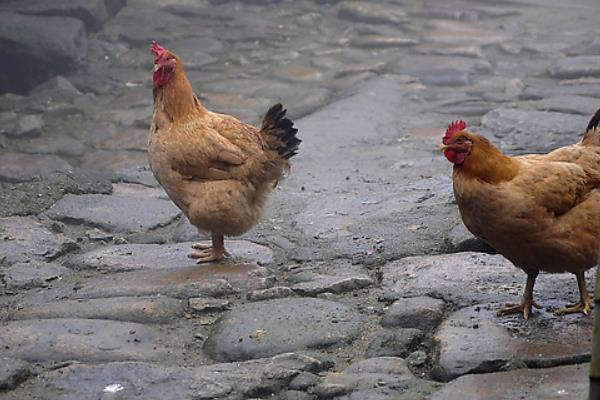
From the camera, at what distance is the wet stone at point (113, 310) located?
4.11 meters

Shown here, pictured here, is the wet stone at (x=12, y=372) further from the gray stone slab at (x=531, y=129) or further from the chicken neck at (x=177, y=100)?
the gray stone slab at (x=531, y=129)

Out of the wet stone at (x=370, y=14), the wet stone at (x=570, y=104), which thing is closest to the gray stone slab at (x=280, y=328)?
the wet stone at (x=570, y=104)

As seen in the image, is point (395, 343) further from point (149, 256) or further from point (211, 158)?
point (149, 256)

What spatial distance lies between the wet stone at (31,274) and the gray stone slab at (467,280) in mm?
1670

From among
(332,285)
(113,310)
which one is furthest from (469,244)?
(113,310)

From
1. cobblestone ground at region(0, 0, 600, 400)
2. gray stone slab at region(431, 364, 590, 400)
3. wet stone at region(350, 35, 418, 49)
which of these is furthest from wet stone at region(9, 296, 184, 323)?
wet stone at region(350, 35, 418, 49)

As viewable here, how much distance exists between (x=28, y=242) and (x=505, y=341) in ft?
8.90

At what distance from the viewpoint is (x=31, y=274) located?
15.4 feet

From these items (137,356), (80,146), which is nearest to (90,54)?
(80,146)

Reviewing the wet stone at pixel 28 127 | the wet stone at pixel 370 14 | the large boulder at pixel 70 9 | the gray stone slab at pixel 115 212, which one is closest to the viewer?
the gray stone slab at pixel 115 212

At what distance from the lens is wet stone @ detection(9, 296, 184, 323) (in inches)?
162

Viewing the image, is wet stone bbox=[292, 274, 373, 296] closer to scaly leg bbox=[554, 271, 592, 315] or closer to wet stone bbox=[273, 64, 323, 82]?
scaly leg bbox=[554, 271, 592, 315]

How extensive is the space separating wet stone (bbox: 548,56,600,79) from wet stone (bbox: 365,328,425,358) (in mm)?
5680

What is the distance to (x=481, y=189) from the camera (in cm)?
363
